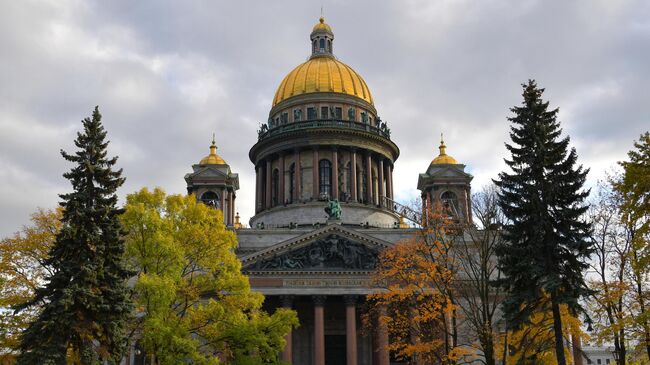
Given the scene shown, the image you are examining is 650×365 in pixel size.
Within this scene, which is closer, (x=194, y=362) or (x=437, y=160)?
(x=194, y=362)

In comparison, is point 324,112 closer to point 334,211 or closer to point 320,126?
point 320,126

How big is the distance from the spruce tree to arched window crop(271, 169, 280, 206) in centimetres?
3935

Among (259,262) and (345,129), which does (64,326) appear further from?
(345,129)

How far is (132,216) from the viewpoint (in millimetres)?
27594

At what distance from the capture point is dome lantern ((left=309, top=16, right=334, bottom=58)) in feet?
235

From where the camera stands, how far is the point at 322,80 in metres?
66.4

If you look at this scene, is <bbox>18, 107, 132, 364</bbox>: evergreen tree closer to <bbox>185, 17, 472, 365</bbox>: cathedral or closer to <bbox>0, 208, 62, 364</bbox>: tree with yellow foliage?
<bbox>0, 208, 62, 364</bbox>: tree with yellow foliage

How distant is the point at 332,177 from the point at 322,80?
35.1ft

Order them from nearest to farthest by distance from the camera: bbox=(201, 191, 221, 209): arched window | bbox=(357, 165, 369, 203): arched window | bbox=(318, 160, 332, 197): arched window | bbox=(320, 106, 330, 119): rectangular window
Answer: bbox=(201, 191, 221, 209): arched window
bbox=(318, 160, 332, 197): arched window
bbox=(357, 165, 369, 203): arched window
bbox=(320, 106, 330, 119): rectangular window

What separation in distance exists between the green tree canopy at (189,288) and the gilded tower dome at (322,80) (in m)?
38.0

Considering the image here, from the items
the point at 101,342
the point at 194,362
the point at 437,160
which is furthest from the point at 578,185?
the point at 437,160

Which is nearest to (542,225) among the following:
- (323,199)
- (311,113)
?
(323,199)

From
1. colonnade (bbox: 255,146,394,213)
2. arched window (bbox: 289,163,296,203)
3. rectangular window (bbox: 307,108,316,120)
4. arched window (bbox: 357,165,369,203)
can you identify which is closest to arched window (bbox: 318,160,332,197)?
colonnade (bbox: 255,146,394,213)

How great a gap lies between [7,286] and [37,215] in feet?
13.9
